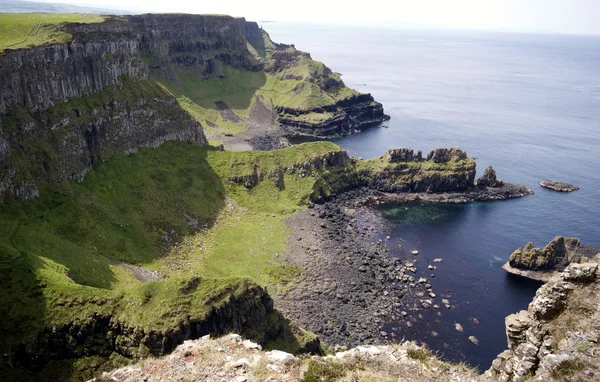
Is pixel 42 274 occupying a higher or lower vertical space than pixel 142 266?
higher

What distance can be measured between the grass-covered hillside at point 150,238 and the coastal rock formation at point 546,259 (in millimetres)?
51586

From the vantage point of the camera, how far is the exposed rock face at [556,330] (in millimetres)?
26266

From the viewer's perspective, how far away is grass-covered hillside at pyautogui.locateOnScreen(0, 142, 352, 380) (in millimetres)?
53219

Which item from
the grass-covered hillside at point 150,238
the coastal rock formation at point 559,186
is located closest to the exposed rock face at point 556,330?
the grass-covered hillside at point 150,238

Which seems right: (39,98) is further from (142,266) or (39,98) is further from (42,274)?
(42,274)

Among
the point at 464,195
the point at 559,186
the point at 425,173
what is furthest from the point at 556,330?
the point at 559,186

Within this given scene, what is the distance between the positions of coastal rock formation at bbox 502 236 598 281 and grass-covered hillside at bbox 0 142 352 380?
51586 mm

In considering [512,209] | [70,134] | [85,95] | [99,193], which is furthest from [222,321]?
[512,209]

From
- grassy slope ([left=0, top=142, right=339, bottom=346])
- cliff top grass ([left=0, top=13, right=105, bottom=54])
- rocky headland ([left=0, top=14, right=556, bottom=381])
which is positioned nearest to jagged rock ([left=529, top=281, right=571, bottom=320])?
rocky headland ([left=0, top=14, right=556, bottom=381])

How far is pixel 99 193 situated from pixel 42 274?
41637 millimetres

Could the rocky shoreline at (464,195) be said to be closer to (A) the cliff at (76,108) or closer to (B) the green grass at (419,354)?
(A) the cliff at (76,108)

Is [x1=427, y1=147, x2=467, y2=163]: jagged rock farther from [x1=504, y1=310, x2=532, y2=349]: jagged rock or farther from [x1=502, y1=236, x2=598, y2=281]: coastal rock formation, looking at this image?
[x1=504, y1=310, x2=532, y2=349]: jagged rock

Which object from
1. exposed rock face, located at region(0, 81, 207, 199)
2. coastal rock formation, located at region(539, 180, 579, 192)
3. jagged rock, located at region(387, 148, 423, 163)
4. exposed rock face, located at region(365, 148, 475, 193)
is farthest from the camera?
jagged rock, located at region(387, 148, 423, 163)

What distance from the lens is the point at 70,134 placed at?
95.6 metres
